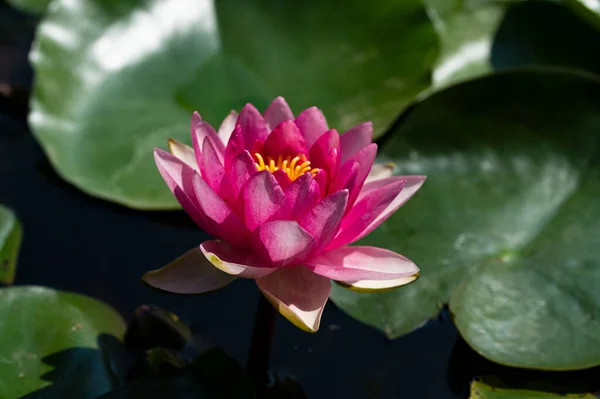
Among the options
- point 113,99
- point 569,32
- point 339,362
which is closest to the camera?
point 339,362

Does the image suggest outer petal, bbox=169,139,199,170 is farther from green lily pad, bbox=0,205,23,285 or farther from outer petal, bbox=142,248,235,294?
green lily pad, bbox=0,205,23,285

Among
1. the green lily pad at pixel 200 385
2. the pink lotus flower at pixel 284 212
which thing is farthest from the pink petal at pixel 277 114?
the green lily pad at pixel 200 385

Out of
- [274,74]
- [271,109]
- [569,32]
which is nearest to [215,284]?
[271,109]

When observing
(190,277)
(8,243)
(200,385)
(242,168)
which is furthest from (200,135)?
(8,243)

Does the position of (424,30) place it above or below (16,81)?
above

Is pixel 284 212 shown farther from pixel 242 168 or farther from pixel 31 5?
pixel 31 5

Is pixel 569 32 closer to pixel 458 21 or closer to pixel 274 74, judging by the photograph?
pixel 458 21
